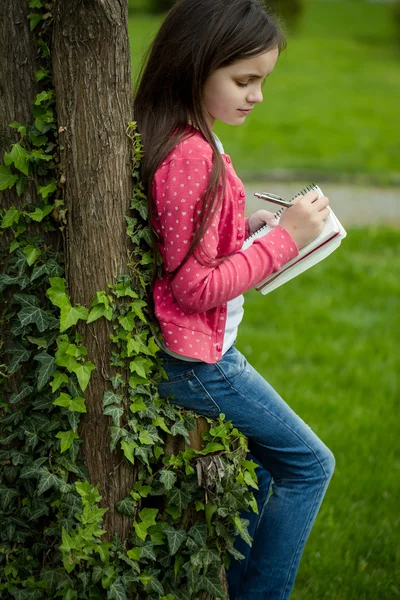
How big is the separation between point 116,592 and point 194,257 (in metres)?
0.93

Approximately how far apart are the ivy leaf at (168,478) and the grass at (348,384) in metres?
1.00

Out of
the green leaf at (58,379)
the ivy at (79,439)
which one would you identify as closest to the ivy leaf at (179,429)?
the ivy at (79,439)

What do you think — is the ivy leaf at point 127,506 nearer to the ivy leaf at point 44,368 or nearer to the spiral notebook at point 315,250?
the ivy leaf at point 44,368

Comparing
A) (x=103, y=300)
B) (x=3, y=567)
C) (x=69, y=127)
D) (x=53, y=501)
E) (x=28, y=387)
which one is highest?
(x=69, y=127)

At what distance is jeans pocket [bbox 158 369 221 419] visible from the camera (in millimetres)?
2367

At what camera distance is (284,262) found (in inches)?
91.0

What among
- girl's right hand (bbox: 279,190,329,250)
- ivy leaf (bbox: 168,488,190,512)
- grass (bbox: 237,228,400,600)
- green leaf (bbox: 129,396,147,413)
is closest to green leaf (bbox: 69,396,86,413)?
green leaf (bbox: 129,396,147,413)

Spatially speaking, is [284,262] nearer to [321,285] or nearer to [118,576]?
[118,576]

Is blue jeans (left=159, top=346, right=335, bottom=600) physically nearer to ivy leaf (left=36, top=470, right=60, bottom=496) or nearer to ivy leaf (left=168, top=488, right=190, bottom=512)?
ivy leaf (left=168, top=488, right=190, bottom=512)

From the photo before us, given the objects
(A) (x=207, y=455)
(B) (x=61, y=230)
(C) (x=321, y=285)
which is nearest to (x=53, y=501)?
(A) (x=207, y=455)

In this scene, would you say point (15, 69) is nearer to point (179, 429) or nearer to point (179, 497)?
point (179, 429)

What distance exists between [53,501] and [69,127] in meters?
1.01

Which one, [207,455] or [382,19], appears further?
[382,19]

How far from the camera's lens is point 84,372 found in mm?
Result: 2240
